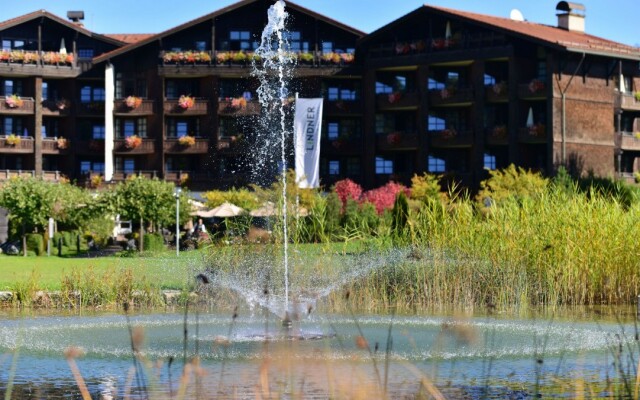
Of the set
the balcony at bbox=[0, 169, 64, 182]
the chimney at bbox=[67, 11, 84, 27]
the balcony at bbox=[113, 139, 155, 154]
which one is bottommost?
the balcony at bbox=[0, 169, 64, 182]

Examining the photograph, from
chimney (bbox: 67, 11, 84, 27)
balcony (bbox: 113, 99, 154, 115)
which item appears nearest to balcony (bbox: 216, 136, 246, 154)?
balcony (bbox: 113, 99, 154, 115)

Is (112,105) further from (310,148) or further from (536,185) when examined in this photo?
(536,185)

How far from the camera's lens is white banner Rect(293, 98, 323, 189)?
53031 mm

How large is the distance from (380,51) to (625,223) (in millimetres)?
41731

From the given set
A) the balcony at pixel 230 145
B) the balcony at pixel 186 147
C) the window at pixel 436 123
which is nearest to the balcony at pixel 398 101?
the window at pixel 436 123

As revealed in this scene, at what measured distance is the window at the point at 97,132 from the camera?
6994 cm

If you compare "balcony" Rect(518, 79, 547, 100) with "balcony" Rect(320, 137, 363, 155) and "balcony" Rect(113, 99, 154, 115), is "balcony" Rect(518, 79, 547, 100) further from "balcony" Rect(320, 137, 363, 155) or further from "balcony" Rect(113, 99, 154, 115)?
"balcony" Rect(113, 99, 154, 115)

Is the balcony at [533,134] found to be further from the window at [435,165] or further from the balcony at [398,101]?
the balcony at [398,101]

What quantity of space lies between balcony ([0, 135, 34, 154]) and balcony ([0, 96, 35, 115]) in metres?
1.42

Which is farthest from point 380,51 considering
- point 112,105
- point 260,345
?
point 260,345

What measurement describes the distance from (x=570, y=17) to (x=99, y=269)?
131ft

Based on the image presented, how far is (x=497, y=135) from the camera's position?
57844mm

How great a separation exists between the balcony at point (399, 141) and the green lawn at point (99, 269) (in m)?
21.4

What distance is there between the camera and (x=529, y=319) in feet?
64.8
